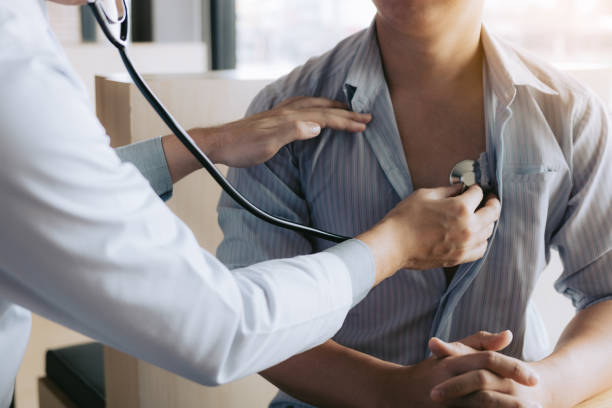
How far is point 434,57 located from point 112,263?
68 centimetres

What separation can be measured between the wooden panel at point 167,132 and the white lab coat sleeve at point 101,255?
27.9 inches

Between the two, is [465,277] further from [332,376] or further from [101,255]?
[101,255]

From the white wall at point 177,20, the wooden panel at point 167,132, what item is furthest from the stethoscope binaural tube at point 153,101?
the white wall at point 177,20

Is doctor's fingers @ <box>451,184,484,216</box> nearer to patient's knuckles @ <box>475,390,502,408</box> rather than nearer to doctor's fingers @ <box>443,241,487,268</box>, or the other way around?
doctor's fingers @ <box>443,241,487,268</box>

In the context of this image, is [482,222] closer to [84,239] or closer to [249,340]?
[249,340]

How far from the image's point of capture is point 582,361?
Result: 1.02m

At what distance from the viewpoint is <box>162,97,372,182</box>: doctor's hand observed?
42.9 inches

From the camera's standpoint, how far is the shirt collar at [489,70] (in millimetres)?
1086

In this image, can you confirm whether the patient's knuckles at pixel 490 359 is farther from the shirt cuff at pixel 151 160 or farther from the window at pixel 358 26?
the window at pixel 358 26

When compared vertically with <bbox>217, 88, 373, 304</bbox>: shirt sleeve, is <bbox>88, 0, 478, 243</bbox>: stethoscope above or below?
above

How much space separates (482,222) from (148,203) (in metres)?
0.49

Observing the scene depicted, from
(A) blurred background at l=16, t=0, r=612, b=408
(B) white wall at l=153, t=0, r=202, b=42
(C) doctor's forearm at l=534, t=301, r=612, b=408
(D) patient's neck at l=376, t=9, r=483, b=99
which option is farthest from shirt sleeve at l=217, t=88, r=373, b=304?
(B) white wall at l=153, t=0, r=202, b=42

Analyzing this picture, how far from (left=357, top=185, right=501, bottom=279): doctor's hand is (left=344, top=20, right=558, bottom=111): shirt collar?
0.24m

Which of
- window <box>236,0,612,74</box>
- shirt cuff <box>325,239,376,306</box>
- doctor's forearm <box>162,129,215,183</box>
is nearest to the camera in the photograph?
shirt cuff <box>325,239,376,306</box>
